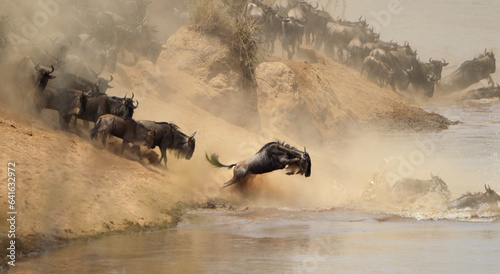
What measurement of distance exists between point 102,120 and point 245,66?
29.2 feet

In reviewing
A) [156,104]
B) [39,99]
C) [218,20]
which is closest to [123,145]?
[39,99]

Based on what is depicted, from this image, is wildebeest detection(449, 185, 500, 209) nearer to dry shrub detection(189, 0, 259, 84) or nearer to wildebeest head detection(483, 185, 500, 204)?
wildebeest head detection(483, 185, 500, 204)

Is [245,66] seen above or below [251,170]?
above

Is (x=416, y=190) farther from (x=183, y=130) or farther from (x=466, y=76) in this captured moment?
(x=466, y=76)

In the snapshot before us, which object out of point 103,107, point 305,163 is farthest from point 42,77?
point 305,163

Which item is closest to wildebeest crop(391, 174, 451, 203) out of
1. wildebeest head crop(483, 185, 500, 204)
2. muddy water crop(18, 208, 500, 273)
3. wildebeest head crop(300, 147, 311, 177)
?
wildebeest head crop(483, 185, 500, 204)

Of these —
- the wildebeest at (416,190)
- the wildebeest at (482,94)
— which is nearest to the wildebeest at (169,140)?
the wildebeest at (416,190)

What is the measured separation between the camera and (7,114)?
46.9 feet

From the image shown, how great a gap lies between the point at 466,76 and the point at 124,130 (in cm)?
3598

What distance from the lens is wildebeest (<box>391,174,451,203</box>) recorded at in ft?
51.0

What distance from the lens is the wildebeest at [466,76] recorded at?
4684 cm

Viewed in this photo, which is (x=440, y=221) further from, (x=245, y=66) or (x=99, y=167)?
(x=245, y=66)

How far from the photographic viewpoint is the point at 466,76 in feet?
155

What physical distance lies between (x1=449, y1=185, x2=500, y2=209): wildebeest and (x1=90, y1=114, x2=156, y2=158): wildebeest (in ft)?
18.7
